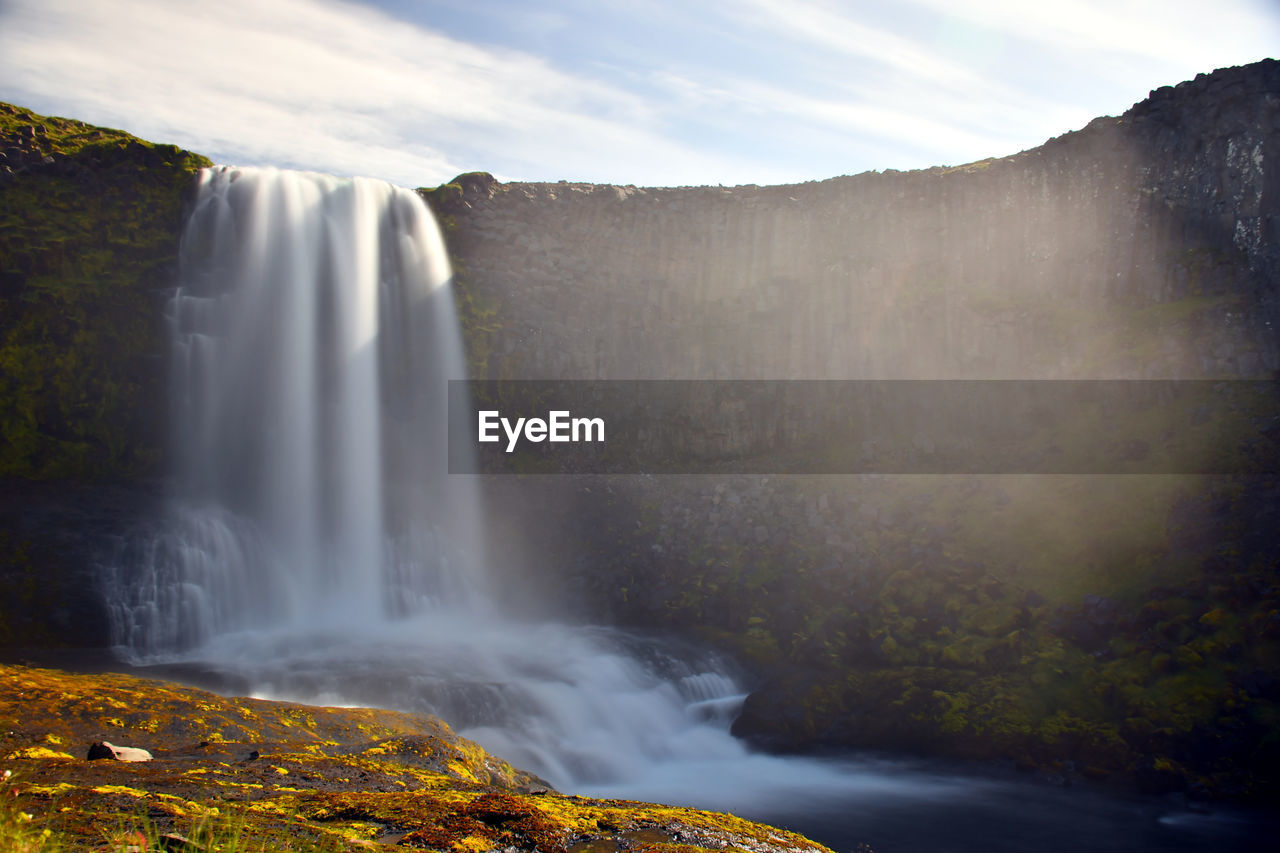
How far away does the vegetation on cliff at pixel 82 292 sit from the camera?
33.4m

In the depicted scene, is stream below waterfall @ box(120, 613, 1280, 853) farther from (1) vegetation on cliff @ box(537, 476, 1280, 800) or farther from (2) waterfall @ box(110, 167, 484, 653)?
(2) waterfall @ box(110, 167, 484, 653)

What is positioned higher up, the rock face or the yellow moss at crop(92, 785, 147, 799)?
the rock face

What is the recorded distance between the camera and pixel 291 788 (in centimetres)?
1066

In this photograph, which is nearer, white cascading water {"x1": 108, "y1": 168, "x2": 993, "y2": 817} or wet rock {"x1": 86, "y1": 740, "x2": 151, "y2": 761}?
wet rock {"x1": 86, "y1": 740, "x2": 151, "y2": 761}

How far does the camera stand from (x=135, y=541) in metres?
29.4

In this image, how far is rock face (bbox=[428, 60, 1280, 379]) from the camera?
34469 millimetres

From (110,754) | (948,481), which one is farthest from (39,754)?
(948,481)

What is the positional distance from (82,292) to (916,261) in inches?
1478

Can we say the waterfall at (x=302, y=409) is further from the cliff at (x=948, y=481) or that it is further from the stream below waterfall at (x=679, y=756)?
the stream below waterfall at (x=679, y=756)

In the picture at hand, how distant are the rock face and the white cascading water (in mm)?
5502

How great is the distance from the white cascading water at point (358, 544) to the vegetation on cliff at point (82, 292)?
2.25 m

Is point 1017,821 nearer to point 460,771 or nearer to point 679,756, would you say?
point 679,756

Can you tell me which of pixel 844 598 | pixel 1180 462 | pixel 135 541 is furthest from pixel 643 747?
pixel 1180 462

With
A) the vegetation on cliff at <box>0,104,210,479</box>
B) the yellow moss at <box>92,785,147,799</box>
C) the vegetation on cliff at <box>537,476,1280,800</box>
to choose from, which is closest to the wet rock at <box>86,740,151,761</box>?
the yellow moss at <box>92,785,147,799</box>
